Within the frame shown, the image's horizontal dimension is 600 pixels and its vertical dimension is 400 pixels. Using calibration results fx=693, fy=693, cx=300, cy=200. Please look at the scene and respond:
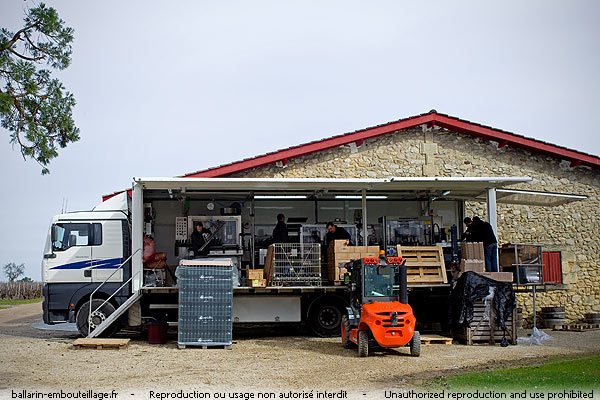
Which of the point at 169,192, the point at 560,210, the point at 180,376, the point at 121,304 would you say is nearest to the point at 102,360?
the point at 180,376

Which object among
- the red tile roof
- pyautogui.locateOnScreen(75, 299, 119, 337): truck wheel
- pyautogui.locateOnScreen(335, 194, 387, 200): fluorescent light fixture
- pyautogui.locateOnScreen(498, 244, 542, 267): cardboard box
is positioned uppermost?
the red tile roof

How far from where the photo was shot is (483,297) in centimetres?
1413

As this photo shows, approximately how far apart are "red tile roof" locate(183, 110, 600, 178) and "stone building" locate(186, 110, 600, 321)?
3 cm

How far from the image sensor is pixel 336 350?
13.1 m

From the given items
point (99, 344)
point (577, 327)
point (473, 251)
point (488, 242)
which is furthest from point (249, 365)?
point (577, 327)

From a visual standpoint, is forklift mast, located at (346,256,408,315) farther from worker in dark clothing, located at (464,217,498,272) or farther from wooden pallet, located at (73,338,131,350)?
wooden pallet, located at (73,338,131,350)

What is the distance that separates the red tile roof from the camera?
17672mm

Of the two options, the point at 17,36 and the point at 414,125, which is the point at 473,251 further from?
the point at 17,36

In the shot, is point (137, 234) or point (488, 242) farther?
point (488, 242)

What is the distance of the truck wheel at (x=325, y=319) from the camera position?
51.1 ft

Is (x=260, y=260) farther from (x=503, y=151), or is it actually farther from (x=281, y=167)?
(x=503, y=151)

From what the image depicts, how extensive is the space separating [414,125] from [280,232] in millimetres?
5097

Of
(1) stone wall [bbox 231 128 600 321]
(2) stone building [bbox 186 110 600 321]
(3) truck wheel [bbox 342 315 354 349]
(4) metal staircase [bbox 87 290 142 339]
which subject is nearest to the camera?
(3) truck wheel [bbox 342 315 354 349]

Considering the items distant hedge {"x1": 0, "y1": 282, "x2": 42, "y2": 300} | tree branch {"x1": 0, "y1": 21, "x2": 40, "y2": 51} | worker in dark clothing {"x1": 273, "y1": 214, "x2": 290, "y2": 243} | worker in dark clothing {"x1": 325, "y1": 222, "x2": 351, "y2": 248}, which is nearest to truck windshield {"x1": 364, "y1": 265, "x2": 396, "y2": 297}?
worker in dark clothing {"x1": 325, "y1": 222, "x2": 351, "y2": 248}
